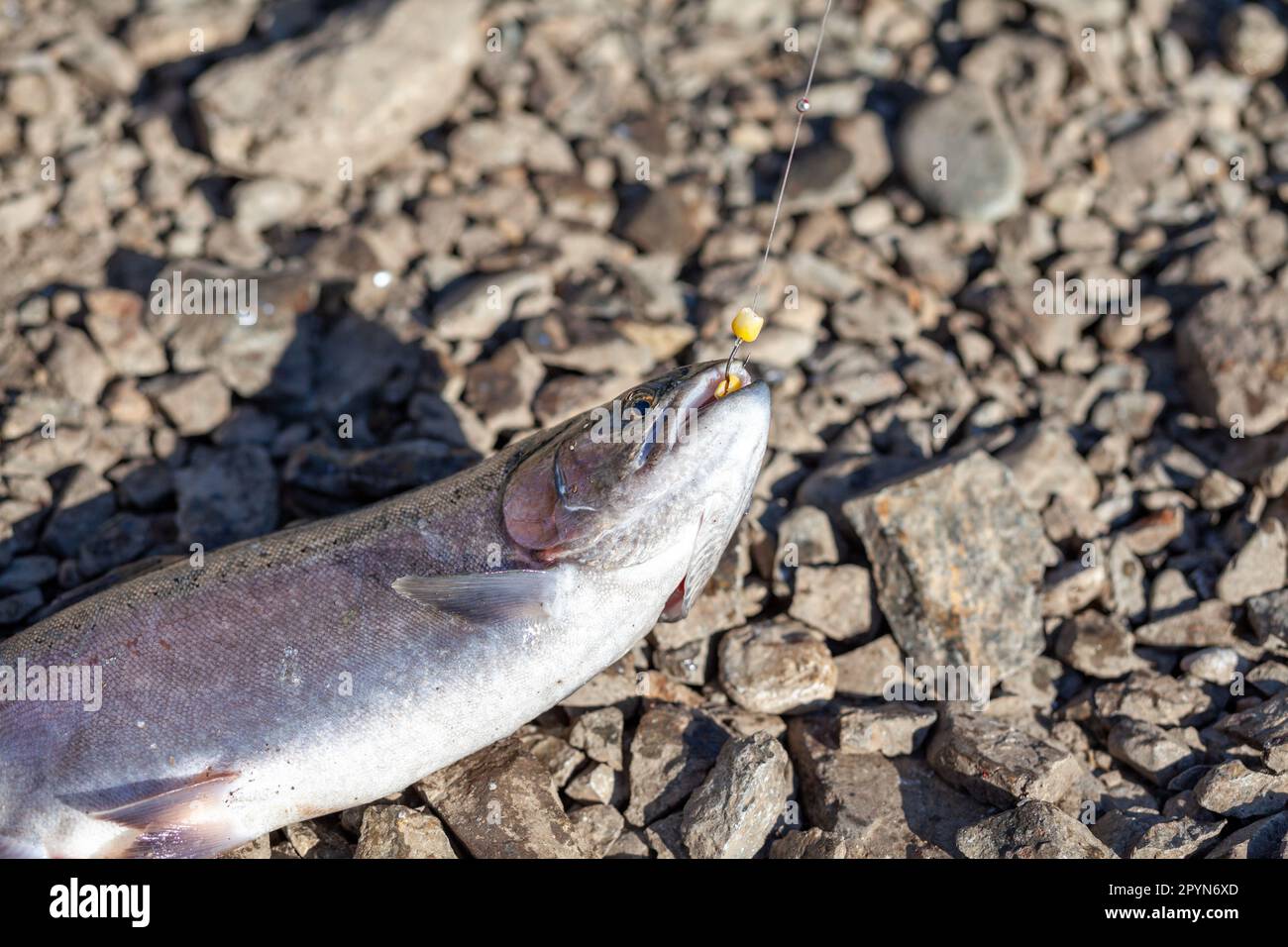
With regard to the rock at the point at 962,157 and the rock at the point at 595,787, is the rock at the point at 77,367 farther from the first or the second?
the rock at the point at 962,157

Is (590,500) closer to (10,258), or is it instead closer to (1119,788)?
(1119,788)

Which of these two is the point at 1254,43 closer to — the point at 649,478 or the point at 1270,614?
the point at 1270,614

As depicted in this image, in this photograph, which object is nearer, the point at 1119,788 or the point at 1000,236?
the point at 1119,788

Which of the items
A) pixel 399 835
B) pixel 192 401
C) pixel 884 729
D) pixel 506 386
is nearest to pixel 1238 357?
pixel 884 729

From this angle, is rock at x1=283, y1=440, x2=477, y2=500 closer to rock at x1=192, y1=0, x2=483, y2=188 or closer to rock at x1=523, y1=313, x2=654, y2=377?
rock at x1=523, y1=313, x2=654, y2=377

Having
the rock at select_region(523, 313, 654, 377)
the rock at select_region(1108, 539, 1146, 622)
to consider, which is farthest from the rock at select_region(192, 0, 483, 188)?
the rock at select_region(1108, 539, 1146, 622)

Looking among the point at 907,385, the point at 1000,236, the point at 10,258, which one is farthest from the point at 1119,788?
the point at 10,258
